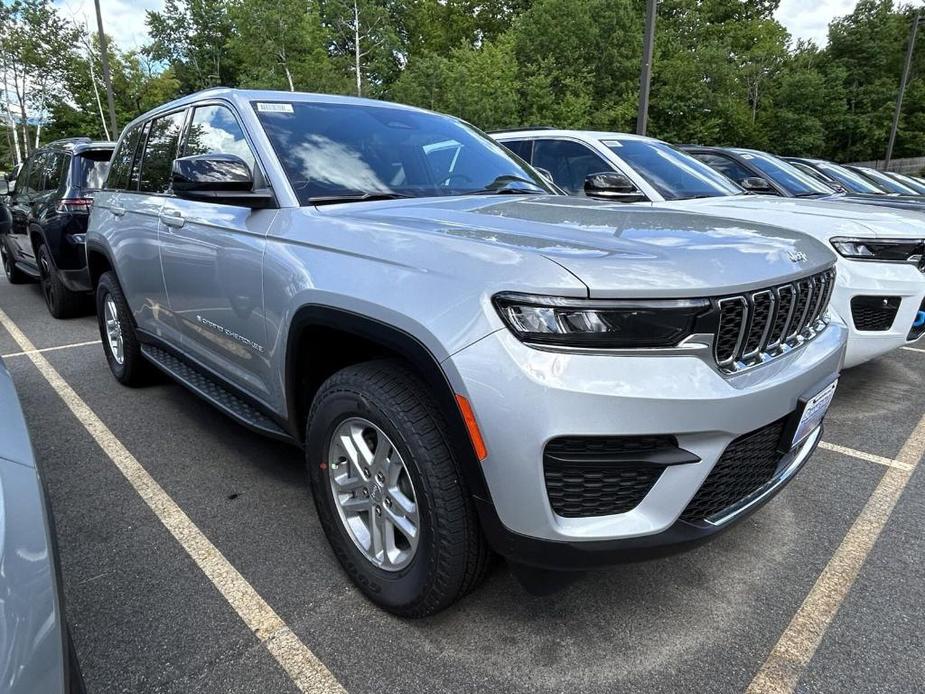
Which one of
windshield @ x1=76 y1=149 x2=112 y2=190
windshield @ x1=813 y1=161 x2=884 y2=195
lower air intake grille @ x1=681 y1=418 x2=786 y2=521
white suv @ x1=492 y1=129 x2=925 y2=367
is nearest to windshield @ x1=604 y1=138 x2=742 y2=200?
white suv @ x1=492 y1=129 x2=925 y2=367

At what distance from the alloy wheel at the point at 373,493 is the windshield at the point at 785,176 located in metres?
6.82

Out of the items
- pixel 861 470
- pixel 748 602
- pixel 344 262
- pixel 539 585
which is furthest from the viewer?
pixel 861 470

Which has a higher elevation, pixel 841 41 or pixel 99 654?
pixel 841 41

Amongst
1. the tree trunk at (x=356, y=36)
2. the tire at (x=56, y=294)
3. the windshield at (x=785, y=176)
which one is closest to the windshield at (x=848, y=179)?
the windshield at (x=785, y=176)

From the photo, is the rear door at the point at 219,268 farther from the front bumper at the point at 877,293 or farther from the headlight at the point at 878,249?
the headlight at the point at 878,249

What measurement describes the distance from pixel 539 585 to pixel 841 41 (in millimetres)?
46812

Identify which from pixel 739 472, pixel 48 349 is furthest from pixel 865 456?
pixel 48 349

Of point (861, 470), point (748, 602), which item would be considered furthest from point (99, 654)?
point (861, 470)

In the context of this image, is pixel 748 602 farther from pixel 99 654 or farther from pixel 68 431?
pixel 68 431

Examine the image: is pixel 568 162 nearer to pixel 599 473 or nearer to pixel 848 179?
pixel 599 473

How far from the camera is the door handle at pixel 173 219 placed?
3.11m

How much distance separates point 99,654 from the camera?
196 centimetres

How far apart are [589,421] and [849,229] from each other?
135 inches

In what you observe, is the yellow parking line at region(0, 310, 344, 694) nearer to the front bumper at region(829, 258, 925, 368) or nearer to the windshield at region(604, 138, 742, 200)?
the front bumper at region(829, 258, 925, 368)
